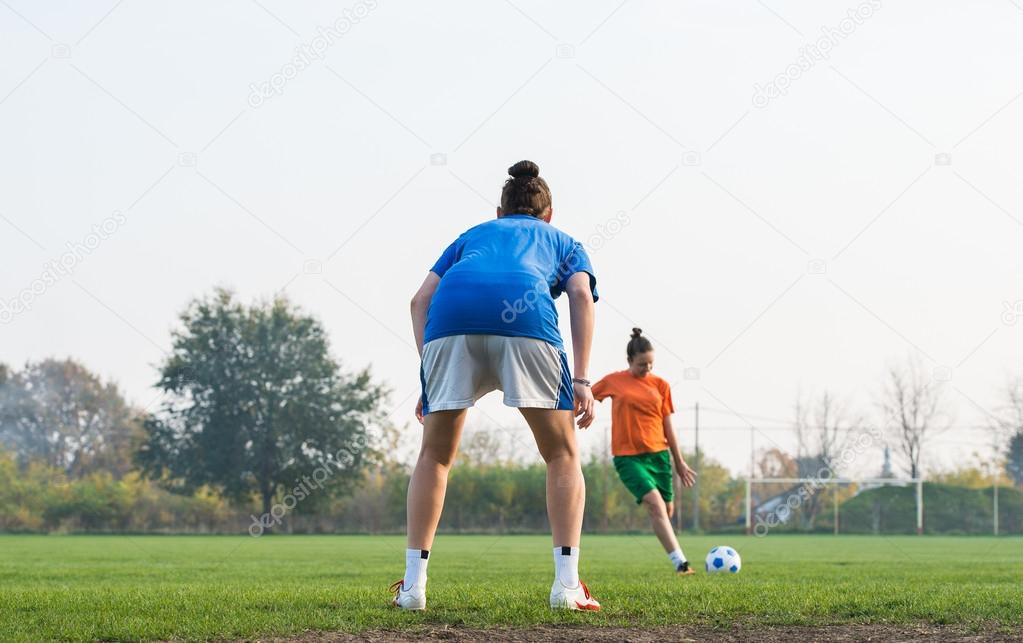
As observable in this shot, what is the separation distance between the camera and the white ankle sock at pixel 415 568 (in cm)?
511

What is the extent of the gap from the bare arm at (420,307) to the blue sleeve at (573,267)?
0.58m

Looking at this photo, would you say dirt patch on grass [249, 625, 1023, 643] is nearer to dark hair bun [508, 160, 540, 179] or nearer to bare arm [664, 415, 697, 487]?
dark hair bun [508, 160, 540, 179]

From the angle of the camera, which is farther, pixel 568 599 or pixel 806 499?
pixel 806 499

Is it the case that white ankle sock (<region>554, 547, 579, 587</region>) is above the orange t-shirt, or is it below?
below

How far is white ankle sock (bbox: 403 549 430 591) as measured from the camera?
511cm

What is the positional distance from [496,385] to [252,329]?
44.1 metres

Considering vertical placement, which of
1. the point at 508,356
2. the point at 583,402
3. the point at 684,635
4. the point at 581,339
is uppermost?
the point at 581,339

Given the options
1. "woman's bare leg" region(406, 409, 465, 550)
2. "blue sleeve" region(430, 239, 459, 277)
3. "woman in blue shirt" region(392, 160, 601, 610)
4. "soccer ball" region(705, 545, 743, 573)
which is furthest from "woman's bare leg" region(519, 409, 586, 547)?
"soccer ball" region(705, 545, 743, 573)

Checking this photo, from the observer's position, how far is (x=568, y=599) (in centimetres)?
512

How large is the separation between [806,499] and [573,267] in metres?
34.6

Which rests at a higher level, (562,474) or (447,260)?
(447,260)

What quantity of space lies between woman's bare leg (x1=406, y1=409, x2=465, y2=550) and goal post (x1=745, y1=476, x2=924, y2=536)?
108 feet

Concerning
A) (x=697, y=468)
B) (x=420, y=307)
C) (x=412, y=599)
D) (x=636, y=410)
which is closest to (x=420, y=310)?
(x=420, y=307)

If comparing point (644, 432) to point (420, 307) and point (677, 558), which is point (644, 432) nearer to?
point (677, 558)
